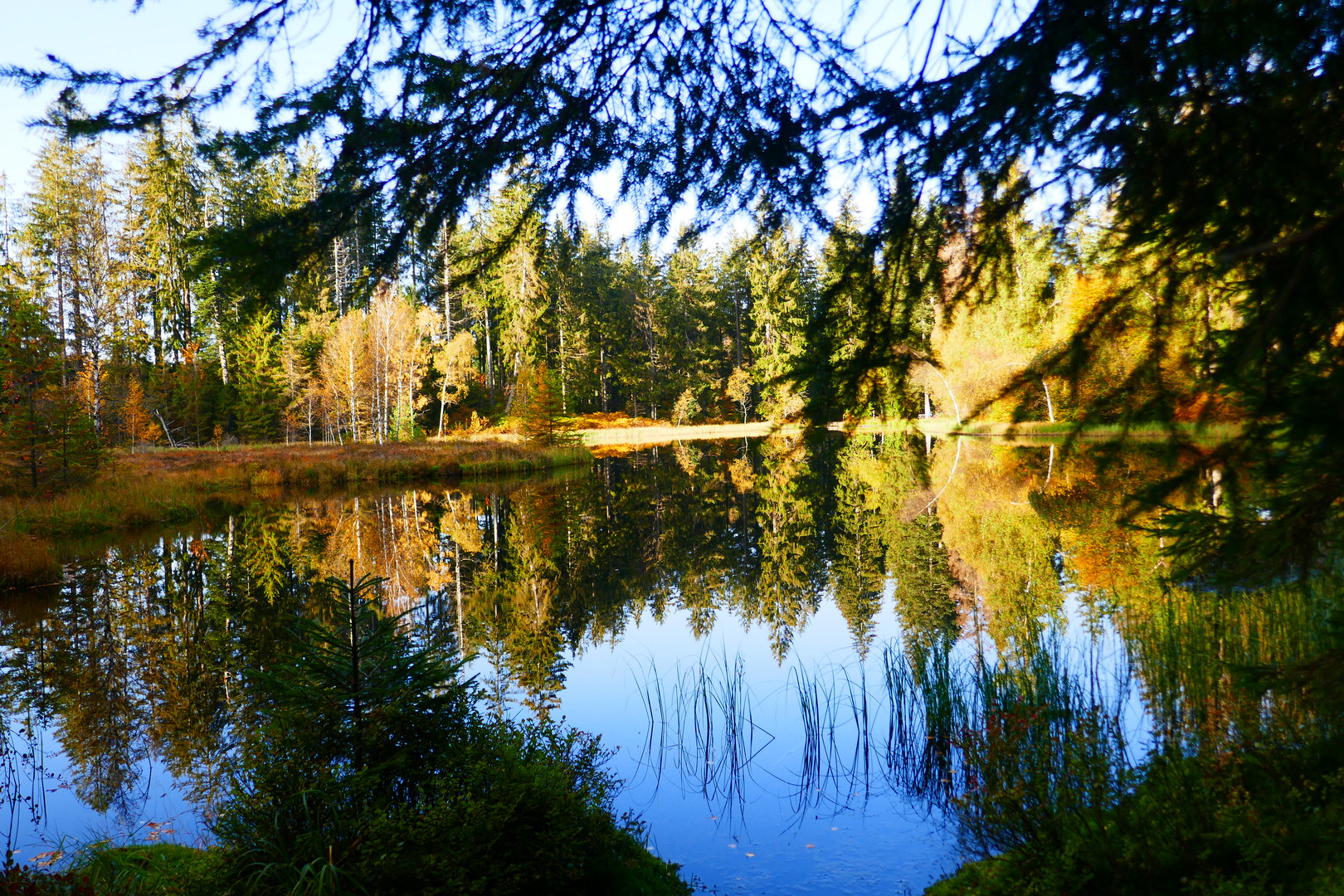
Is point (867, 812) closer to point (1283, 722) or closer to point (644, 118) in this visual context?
point (1283, 722)

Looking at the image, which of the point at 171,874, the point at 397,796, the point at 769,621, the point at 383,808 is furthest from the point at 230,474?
the point at 383,808

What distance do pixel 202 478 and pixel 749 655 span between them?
19.1 meters

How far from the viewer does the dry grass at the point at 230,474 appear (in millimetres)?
15633

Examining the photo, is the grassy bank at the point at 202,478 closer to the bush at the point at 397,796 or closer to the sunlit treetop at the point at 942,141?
the bush at the point at 397,796

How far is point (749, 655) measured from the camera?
8117 millimetres

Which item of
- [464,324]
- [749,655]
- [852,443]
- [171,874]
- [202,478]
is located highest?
[464,324]

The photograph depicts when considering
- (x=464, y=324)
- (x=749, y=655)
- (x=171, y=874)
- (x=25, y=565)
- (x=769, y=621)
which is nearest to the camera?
(x=171, y=874)

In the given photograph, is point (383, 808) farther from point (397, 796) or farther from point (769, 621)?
point (769, 621)

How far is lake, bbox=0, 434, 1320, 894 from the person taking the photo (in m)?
4.54

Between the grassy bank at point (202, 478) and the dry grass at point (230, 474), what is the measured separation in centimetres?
2

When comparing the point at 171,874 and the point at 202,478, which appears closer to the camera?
the point at 171,874

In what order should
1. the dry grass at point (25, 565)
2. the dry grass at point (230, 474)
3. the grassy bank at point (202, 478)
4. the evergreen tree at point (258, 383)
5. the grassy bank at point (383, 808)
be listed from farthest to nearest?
the evergreen tree at point (258, 383)
the dry grass at point (230, 474)
the grassy bank at point (202, 478)
the dry grass at point (25, 565)
the grassy bank at point (383, 808)

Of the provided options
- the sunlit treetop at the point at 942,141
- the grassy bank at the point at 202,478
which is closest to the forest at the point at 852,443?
the sunlit treetop at the point at 942,141

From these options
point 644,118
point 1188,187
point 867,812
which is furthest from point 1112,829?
point 644,118
